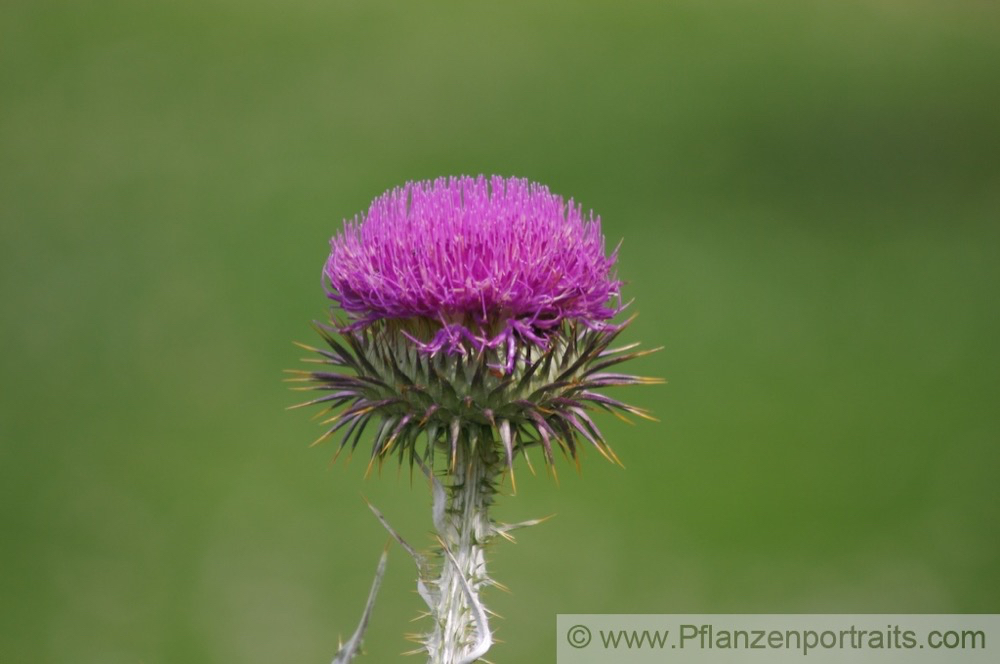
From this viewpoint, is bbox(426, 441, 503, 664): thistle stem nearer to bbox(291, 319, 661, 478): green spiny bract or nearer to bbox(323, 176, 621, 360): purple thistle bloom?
bbox(291, 319, 661, 478): green spiny bract

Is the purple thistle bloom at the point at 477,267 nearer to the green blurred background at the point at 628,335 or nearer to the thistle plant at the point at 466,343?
the thistle plant at the point at 466,343

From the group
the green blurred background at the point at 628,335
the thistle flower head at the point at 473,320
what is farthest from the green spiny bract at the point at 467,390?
the green blurred background at the point at 628,335

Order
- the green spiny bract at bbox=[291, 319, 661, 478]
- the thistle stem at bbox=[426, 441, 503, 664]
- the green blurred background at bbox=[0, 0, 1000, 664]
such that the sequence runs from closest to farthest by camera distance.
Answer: the thistle stem at bbox=[426, 441, 503, 664]
the green spiny bract at bbox=[291, 319, 661, 478]
the green blurred background at bbox=[0, 0, 1000, 664]

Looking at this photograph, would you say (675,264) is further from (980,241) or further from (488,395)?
(488,395)

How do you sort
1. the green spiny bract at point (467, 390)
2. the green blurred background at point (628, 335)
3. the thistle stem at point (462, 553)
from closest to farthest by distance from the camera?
the thistle stem at point (462, 553) < the green spiny bract at point (467, 390) < the green blurred background at point (628, 335)

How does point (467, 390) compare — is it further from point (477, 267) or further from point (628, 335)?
point (628, 335)

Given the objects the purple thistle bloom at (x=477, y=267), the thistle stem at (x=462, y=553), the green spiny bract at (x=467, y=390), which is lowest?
the thistle stem at (x=462, y=553)

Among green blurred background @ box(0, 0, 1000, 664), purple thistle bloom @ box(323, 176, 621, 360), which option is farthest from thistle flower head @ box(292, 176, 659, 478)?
green blurred background @ box(0, 0, 1000, 664)

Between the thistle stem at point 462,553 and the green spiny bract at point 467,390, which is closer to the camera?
the thistle stem at point 462,553
